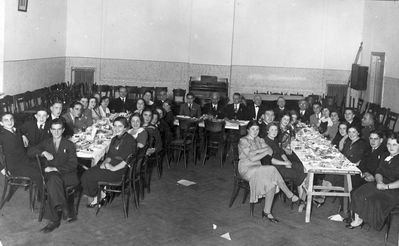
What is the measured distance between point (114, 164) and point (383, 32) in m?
10.2

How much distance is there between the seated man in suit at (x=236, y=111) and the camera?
12406mm

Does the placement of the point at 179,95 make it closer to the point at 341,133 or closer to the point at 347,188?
the point at 341,133

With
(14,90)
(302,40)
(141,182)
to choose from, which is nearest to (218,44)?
(302,40)

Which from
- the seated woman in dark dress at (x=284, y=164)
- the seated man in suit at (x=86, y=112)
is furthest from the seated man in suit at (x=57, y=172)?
the seated woman in dark dress at (x=284, y=164)

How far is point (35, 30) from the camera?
47.7ft

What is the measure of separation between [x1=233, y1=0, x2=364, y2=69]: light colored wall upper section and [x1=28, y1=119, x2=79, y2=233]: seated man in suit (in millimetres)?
10810

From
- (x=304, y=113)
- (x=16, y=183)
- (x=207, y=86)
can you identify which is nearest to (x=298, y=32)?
(x=207, y=86)

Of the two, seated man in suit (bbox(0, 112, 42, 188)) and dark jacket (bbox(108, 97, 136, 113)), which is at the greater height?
dark jacket (bbox(108, 97, 136, 113))

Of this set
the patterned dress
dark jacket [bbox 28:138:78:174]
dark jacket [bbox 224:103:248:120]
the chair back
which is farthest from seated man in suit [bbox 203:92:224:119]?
dark jacket [bbox 28:138:78:174]

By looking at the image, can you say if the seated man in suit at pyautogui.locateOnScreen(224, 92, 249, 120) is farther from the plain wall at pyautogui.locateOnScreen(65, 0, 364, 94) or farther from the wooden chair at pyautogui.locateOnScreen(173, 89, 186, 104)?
the plain wall at pyautogui.locateOnScreen(65, 0, 364, 94)

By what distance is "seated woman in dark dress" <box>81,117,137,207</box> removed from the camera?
7410mm

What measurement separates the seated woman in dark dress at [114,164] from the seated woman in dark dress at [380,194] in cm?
315

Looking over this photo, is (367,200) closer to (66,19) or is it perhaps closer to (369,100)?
(369,100)

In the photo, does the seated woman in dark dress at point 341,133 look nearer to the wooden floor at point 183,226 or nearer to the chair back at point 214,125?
the wooden floor at point 183,226
